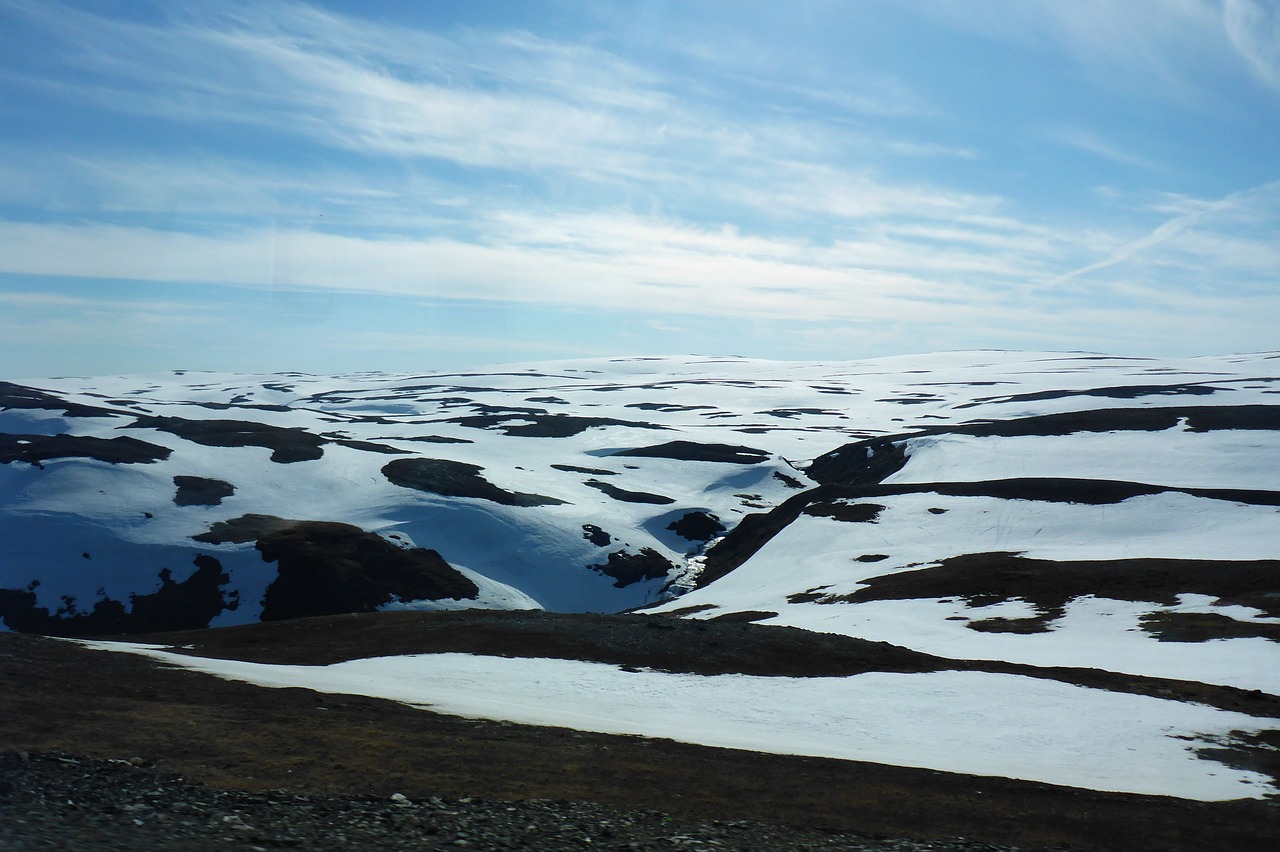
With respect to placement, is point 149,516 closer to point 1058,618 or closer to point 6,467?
point 6,467

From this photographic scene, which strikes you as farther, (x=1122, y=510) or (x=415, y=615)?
(x=1122, y=510)

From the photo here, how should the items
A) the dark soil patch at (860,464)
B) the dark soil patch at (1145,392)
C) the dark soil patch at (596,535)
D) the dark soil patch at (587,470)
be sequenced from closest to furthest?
the dark soil patch at (596,535) < the dark soil patch at (860,464) < the dark soil patch at (587,470) < the dark soil patch at (1145,392)

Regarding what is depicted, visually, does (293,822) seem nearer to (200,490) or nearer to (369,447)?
(200,490)

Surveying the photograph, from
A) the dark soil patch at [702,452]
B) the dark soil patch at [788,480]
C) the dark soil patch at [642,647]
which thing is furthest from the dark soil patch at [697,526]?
the dark soil patch at [642,647]

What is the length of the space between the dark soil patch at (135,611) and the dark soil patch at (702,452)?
254 ft

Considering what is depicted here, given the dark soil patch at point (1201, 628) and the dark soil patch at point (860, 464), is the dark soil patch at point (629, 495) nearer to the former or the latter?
the dark soil patch at point (860, 464)

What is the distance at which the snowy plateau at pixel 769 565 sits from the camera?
23625 mm

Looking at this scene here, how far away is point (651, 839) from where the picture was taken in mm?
12375

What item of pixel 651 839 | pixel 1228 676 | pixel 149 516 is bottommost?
pixel 149 516

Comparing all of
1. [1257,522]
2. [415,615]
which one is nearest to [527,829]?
[415,615]

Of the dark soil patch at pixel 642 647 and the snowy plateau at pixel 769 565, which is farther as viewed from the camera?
the dark soil patch at pixel 642 647

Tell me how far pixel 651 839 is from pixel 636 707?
12.3 meters

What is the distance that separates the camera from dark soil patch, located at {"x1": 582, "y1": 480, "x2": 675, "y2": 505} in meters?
105

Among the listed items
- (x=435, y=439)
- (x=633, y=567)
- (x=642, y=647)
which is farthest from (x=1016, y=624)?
(x=435, y=439)
